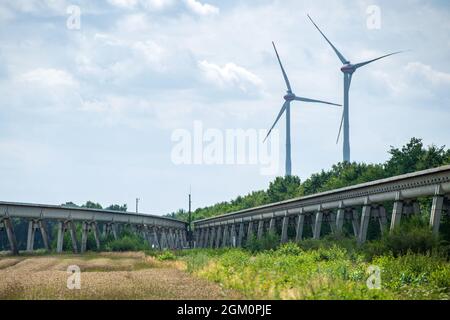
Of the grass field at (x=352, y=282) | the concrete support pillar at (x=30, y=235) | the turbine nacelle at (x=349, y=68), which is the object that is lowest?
the grass field at (x=352, y=282)

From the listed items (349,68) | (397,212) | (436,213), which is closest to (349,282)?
(436,213)

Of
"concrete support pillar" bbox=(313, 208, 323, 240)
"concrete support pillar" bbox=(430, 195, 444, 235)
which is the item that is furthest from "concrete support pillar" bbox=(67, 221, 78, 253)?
"concrete support pillar" bbox=(430, 195, 444, 235)

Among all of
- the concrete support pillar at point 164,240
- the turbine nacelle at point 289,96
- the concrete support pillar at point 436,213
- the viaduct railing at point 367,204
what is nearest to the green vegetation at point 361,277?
the concrete support pillar at point 436,213

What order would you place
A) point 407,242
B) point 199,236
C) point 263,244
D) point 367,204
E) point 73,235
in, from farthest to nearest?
point 199,236 < point 73,235 < point 263,244 < point 367,204 < point 407,242

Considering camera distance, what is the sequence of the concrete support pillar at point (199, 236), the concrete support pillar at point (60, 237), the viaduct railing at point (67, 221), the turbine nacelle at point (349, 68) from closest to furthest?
the viaduct railing at point (67, 221)
the concrete support pillar at point (60, 237)
the turbine nacelle at point (349, 68)
the concrete support pillar at point (199, 236)

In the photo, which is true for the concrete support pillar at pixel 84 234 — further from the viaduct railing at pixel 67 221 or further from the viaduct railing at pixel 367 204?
the viaduct railing at pixel 367 204

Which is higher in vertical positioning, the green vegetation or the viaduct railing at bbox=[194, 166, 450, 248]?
the viaduct railing at bbox=[194, 166, 450, 248]

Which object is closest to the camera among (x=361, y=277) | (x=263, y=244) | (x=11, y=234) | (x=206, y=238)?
(x=361, y=277)

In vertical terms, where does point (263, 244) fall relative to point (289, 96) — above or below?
below

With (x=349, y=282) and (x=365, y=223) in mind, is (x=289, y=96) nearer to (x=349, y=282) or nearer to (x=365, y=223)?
(x=365, y=223)

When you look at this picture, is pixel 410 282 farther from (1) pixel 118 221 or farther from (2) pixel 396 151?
(1) pixel 118 221

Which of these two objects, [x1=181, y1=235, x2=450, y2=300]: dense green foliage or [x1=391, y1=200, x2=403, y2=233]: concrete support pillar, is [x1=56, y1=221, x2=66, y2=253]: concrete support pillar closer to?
[x1=391, y1=200, x2=403, y2=233]: concrete support pillar
